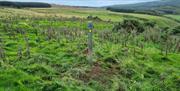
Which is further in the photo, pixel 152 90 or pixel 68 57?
pixel 68 57

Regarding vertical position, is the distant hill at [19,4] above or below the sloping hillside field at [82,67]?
below

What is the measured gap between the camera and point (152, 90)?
19.6m

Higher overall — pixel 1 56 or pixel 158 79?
pixel 1 56

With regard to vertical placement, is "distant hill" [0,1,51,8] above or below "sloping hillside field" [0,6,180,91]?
below

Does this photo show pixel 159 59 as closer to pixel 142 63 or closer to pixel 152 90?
pixel 142 63

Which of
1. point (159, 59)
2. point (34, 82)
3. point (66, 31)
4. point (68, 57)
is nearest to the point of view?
point (34, 82)

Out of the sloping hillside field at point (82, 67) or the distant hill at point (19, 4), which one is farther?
the distant hill at point (19, 4)

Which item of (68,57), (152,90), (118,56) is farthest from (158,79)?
(68,57)

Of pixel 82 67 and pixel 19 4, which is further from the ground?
pixel 82 67

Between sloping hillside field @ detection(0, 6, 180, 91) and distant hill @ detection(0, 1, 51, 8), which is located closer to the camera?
sloping hillside field @ detection(0, 6, 180, 91)

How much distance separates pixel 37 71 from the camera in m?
19.2

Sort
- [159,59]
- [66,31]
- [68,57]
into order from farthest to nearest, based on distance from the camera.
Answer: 1. [66,31]
2. [159,59]
3. [68,57]

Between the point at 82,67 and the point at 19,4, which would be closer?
the point at 82,67

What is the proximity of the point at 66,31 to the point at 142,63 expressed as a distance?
13205mm
